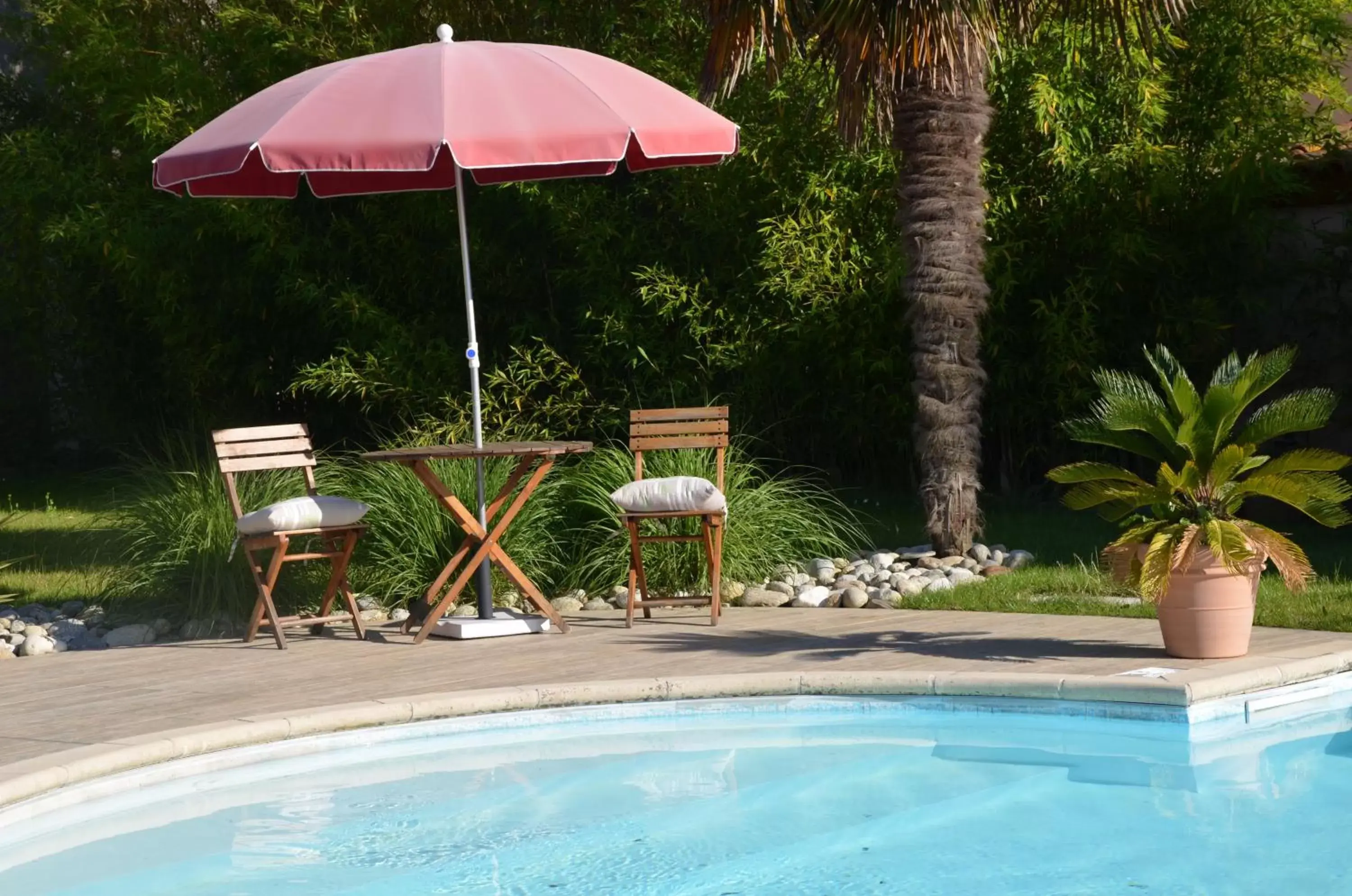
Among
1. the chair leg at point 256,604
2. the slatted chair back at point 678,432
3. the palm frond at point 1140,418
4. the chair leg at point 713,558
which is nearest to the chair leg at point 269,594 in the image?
the chair leg at point 256,604

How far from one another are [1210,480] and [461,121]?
124 inches

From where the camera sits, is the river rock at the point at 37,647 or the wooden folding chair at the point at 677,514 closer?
the wooden folding chair at the point at 677,514

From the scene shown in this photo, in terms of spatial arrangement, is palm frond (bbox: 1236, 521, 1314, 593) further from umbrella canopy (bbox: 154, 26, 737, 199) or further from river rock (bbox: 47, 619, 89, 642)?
river rock (bbox: 47, 619, 89, 642)

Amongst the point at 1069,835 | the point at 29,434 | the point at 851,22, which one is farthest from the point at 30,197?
the point at 1069,835

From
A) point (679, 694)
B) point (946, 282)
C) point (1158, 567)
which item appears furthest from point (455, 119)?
point (946, 282)

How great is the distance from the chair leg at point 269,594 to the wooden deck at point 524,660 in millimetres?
65

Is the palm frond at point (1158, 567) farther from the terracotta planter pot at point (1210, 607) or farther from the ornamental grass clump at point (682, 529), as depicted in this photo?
the ornamental grass clump at point (682, 529)

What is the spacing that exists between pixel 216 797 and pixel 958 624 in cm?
338

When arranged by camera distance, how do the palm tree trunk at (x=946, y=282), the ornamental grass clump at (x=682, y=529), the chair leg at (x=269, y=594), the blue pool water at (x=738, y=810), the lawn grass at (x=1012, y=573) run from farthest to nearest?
the palm tree trunk at (x=946, y=282) < the ornamental grass clump at (x=682, y=529) < the lawn grass at (x=1012, y=573) < the chair leg at (x=269, y=594) < the blue pool water at (x=738, y=810)

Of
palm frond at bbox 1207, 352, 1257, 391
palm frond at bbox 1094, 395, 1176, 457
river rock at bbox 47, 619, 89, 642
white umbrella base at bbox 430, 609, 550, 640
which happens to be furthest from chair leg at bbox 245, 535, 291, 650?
palm frond at bbox 1207, 352, 1257, 391

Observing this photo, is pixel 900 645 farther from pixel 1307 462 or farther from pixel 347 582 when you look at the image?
pixel 347 582

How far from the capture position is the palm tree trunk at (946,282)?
8891 millimetres

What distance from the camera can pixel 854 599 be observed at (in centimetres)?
805

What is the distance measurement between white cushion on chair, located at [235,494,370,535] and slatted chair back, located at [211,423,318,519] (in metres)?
0.25
